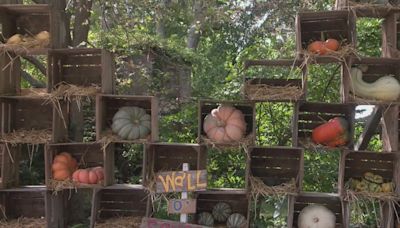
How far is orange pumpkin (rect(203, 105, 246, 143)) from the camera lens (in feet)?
13.6

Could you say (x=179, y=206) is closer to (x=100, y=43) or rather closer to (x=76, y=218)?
(x=76, y=218)

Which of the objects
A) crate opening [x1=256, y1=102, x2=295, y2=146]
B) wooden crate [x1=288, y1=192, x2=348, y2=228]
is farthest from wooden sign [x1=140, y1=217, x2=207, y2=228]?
crate opening [x1=256, y1=102, x2=295, y2=146]

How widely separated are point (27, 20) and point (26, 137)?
48.6 inches

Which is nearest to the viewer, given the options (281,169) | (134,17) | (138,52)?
(281,169)

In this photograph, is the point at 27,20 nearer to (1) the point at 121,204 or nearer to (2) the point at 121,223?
(1) the point at 121,204

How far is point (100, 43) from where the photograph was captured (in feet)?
21.2

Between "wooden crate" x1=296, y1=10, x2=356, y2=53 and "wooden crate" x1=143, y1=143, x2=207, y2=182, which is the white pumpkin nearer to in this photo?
"wooden crate" x1=143, y1=143, x2=207, y2=182

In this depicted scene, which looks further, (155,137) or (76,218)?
(76,218)

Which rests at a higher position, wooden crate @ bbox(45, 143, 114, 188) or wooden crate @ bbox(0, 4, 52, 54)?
wooden crate @ bbox(0, 4, 52, 54)

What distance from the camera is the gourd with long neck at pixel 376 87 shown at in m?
4.06

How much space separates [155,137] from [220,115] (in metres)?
0.62

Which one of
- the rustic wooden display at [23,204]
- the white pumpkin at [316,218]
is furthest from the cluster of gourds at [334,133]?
the rustic wooden display at [23,204]

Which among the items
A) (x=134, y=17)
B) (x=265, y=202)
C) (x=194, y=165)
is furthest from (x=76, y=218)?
(x=134, y=17)

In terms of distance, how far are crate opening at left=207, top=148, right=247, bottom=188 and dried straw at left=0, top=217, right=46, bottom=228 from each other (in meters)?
2.29
